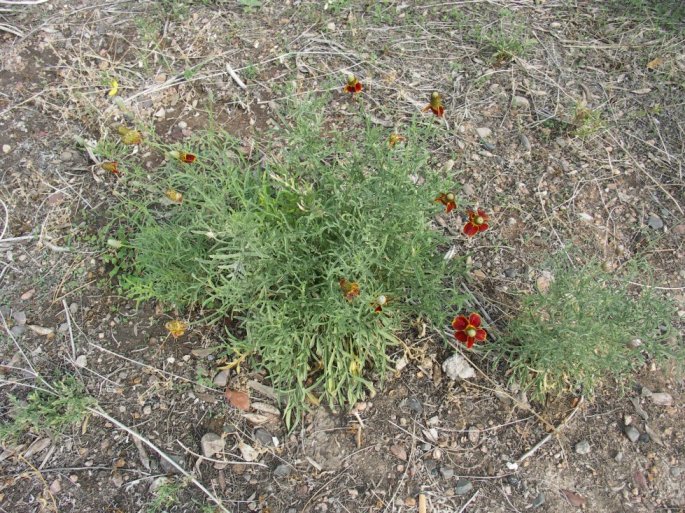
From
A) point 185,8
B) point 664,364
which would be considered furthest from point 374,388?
point 185,8

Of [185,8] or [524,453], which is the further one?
[185,8]

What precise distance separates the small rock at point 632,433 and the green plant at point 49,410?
2.18 meters

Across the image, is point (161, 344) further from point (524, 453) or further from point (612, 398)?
point (612, 398)

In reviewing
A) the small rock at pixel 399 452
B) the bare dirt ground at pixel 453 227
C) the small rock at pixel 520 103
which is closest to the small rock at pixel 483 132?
the bare dirt ground at pixel 453 227

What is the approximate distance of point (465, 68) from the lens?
3305 mm

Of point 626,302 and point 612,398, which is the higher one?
point 626,302

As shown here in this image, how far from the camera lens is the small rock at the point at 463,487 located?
7.02 feet

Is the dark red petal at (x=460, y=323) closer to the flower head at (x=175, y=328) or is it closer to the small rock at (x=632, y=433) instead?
the small rock at (x=632, y=433)

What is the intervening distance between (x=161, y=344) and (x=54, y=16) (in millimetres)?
2484

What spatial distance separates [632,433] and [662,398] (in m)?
0.22

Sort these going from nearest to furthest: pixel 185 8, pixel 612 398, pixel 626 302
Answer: pixel 626 302 < pixel 612 398 < pixel 185 8

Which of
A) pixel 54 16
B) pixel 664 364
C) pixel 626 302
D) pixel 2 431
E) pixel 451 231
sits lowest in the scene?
pixel 2 431

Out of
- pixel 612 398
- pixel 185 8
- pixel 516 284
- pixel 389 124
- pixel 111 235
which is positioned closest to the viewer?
pixel 612 398

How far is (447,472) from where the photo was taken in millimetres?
2176
